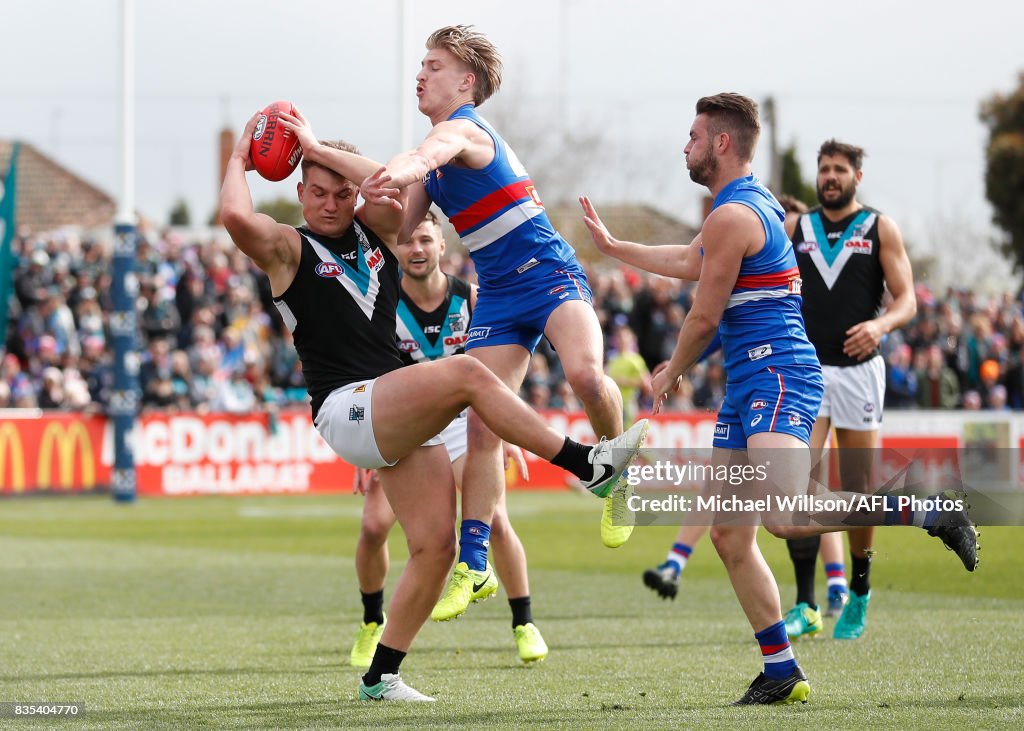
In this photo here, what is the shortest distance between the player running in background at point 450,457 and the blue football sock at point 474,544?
935mm

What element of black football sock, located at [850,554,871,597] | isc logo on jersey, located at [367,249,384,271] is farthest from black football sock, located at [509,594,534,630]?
isc logo on jersey, located at [367,249,384,271]

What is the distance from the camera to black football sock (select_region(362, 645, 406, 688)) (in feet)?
21.4

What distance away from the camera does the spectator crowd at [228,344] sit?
22.8 m

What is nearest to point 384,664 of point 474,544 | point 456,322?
point 474,544

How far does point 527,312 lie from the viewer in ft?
23.6

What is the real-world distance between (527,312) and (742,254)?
120cm

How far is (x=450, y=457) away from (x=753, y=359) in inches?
88.6

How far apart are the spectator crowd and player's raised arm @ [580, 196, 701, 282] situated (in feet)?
47.9

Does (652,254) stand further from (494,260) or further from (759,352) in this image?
(759,352)

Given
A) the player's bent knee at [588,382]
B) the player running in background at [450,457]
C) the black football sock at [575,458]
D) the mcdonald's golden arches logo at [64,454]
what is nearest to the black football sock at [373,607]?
the player running in background at [450,457]

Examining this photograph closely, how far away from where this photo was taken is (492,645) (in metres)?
8.72

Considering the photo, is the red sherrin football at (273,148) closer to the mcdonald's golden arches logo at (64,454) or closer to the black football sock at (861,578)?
the black football sock at (861,578)

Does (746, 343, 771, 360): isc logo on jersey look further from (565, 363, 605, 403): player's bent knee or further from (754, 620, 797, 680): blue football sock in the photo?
(754, 620, 797, 680): blue football sock

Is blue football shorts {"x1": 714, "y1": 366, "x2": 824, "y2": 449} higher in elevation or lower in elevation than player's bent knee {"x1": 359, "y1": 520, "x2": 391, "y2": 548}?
higher
